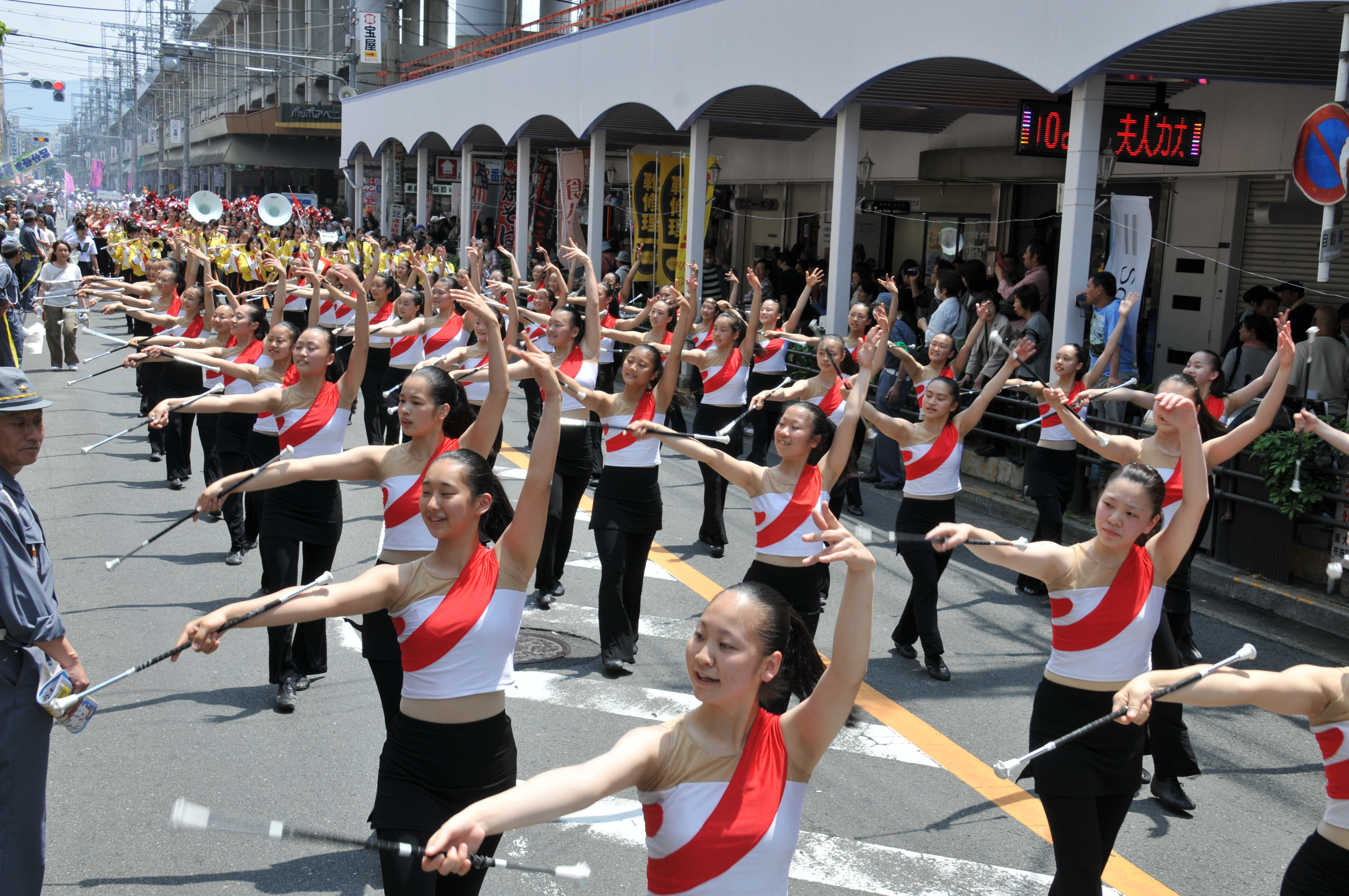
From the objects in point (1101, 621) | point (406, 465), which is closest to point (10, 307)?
point (406, 465)

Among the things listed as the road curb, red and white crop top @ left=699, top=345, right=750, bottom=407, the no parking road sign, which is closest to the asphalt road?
the road curb

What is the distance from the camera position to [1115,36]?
10.2m

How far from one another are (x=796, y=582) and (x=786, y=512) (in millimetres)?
352

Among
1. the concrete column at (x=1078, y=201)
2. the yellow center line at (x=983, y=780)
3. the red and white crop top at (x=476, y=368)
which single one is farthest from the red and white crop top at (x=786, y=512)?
the concrete column at (x=1078, y=201)

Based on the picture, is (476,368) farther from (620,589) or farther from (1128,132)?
(1128,132)

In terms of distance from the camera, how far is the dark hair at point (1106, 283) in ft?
35.4

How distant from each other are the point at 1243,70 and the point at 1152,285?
3727 millimetres

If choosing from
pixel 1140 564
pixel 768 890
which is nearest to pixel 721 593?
pixel 768 890

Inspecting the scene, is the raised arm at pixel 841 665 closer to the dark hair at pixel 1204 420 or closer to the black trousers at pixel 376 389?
the dark hair at pixel 1204 420

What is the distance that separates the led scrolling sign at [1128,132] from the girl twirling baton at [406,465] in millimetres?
8017

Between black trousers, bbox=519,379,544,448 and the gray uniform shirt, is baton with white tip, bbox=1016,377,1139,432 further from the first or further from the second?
the gray uniform shirt

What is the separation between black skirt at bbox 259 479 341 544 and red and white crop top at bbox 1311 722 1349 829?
4.87 m

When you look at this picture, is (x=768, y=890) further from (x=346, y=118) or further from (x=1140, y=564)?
(x=346, y=118)

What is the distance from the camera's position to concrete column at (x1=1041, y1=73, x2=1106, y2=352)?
10906 millimetres
